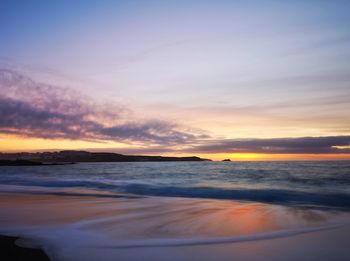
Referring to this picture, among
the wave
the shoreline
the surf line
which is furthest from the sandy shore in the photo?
the wave

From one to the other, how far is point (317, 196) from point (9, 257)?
10.4 m

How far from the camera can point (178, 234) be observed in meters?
4.88

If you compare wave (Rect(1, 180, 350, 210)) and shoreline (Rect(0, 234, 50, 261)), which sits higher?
shoreline (Rect(0, 234, 50, 261))

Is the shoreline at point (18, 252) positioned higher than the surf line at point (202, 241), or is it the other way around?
the shoreline at point (18, 252)

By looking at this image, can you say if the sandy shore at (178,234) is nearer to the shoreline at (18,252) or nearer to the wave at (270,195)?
the shoreline at (18,252)

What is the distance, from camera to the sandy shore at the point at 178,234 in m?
3.80

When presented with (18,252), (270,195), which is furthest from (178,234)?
(270,195)

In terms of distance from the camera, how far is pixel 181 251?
3.88 metres

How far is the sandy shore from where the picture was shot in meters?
3.80

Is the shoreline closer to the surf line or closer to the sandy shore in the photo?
the sandy shore

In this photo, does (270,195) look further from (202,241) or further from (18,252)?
(18,252)

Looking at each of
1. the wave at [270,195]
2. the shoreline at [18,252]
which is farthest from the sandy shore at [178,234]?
the wave at [270,195]

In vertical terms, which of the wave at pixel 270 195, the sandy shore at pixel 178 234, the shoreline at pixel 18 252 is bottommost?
the wave at pixel 270 195

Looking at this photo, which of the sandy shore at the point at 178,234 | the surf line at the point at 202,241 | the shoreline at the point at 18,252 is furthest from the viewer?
the surf line at the point at 202,241
